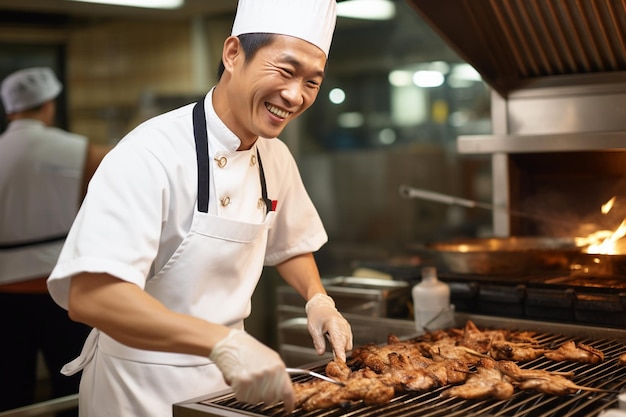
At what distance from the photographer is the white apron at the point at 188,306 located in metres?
2.16

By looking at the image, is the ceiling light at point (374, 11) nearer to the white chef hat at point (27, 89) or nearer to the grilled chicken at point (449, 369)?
the white chef hat at point (27, 89)

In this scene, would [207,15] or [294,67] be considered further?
[207,15]

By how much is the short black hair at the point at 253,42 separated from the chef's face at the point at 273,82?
0.01 metres

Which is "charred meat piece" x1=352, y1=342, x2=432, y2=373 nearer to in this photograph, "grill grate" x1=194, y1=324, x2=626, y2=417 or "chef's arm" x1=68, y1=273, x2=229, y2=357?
"grill grate" x1=194, y1=324, x2=626, y2=417

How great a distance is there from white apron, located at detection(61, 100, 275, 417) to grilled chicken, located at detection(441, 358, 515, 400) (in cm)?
66

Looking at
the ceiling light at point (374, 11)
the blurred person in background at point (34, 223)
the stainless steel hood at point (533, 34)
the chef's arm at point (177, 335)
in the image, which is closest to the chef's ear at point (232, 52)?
the chef's arm at point (177, 335)

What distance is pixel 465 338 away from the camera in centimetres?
256

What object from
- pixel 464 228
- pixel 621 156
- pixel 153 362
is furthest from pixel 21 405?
pixel 464 228

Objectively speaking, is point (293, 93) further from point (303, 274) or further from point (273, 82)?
point (303, 274)

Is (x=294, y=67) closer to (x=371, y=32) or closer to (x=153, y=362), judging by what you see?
(x=153, y=362)

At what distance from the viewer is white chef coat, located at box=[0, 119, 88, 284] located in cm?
428

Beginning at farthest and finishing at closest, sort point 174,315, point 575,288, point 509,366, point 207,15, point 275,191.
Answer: point 207,15 → point 575,288 → point 275,191 → point 509,366 → point 174,315

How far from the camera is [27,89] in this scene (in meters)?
4.52

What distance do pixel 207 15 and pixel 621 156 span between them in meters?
3.55
